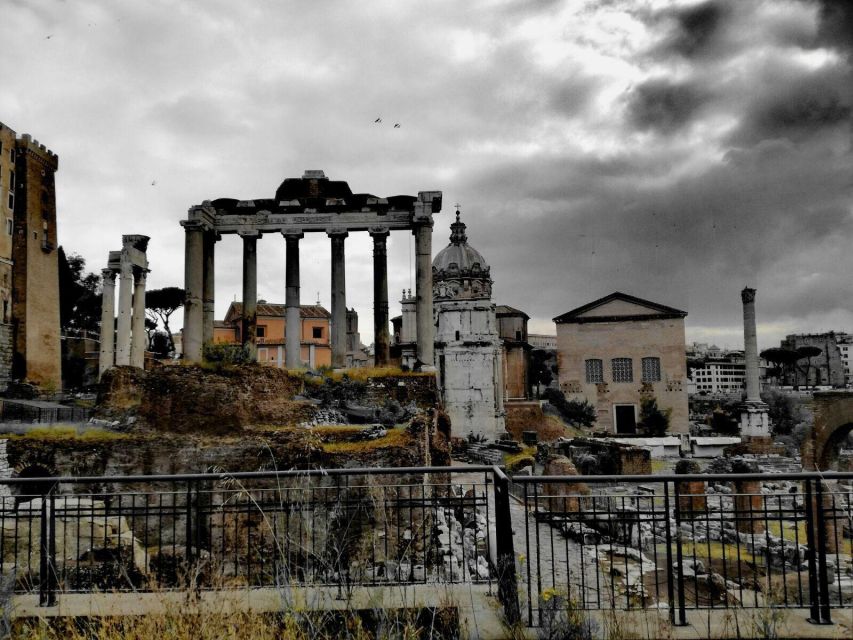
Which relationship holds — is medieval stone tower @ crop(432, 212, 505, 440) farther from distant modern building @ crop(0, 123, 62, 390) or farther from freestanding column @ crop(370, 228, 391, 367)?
distant modern building @ crop(0, 123, 62, 390)

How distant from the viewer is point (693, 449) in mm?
34625

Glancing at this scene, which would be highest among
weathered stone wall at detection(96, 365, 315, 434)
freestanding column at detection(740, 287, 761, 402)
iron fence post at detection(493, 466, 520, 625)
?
freestanding column at detection(740, 287, 761, 402)

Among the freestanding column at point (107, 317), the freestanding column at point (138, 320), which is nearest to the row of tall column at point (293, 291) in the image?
the freestanding column at point (138, 320)

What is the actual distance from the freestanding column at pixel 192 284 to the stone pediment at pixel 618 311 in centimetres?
3307

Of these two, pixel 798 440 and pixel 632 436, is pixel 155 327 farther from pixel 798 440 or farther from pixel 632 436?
pixel 798 440

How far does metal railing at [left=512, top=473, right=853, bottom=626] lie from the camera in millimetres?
4477

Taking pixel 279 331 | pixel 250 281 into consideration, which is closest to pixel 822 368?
pixel 279 331

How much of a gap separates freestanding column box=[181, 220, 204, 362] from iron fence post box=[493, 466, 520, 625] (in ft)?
50.6

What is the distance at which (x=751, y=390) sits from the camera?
101 ft

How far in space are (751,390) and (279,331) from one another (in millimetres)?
32114

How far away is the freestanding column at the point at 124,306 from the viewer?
20378 mm

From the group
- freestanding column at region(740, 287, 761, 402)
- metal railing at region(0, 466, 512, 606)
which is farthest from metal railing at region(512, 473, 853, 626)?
freestanding column at region(740, 287, 761, 402)

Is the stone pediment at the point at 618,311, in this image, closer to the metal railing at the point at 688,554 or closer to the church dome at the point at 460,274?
the church dome at the point at 460,274

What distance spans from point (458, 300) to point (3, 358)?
77.9ft
